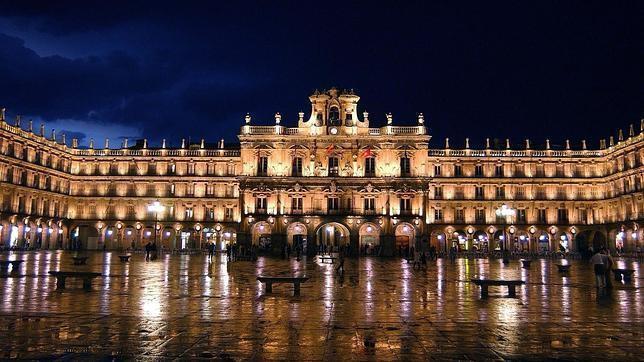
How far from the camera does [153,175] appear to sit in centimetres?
8444

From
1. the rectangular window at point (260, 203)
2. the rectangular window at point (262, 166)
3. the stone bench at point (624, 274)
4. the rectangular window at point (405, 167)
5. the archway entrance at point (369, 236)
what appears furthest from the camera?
the rectangular window at point (262, 166)

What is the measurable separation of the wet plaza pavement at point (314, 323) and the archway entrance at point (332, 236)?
5281 centimetres

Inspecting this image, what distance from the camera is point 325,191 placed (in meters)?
73.2

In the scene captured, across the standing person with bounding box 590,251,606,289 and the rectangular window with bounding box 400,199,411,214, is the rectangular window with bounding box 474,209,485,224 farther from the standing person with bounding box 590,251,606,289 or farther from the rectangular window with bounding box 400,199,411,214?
the standing person with bounding box 590,251,606,289

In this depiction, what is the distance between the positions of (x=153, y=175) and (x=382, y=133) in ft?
114

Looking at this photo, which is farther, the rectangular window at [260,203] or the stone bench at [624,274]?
the rectangular window at [260,203]

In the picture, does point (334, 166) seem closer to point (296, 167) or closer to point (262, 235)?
point (296, 167)

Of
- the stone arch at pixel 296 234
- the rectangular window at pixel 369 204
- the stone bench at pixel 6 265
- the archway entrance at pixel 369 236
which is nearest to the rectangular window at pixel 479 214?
the archway entrance at pixel 369 236

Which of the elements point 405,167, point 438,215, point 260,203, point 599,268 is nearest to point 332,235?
point 260,203

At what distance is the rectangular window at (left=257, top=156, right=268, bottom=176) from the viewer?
75000 mm

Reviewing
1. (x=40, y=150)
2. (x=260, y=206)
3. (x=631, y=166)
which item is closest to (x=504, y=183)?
(x=631, y=166)

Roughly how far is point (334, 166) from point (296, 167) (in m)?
4.97

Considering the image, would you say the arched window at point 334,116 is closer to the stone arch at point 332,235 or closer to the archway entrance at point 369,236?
the stone arch at point 332,235

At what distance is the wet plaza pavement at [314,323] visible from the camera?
1008 centimetres
